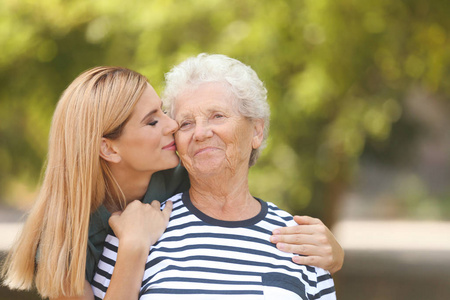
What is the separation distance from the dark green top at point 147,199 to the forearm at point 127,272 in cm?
16

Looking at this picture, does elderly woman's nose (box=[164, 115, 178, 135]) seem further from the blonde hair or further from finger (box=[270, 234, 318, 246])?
finger (box=[270, 234, 318, 246])

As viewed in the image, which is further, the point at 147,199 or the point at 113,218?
the point at 147,199

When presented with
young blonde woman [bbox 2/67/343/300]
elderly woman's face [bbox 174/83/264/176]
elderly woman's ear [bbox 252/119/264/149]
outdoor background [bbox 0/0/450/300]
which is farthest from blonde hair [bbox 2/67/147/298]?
outdoor background [bbox 0/0/450/300]

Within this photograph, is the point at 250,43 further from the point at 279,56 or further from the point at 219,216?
the point at 219,216

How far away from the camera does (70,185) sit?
71.2 inches

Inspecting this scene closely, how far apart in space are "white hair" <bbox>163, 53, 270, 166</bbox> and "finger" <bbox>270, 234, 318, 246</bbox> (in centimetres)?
47

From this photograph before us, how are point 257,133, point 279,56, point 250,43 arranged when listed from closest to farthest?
1. point 257,133
2. point 250,43
3. point 279,56

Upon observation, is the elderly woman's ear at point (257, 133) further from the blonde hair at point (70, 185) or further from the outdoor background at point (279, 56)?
the outdoor background at point (279, 56)

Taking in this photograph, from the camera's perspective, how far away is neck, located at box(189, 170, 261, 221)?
2.02 metres

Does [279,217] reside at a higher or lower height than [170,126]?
lower

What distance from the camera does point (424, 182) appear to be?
1866 cm

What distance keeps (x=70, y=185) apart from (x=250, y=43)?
8.89 feet

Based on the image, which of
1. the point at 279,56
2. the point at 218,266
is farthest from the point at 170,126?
the point at 279,56

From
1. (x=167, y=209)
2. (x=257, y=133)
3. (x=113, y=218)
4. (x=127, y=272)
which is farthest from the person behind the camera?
(x=257, y=133)
